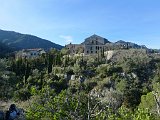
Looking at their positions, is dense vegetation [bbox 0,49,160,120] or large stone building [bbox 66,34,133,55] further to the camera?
large stone building [bbox 66,34,133,55]

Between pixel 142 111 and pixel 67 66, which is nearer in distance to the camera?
pixel 142 111

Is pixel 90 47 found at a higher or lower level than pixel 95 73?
higher

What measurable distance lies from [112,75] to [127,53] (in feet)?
56.9

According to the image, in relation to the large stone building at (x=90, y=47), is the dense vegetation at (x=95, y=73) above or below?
below

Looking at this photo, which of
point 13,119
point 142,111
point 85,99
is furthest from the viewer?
point 13,119

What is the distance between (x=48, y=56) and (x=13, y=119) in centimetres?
6619

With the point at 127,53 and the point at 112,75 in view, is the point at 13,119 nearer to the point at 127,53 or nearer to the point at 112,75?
the point at 112,75

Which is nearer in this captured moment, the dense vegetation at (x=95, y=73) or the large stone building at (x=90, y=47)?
the dense vegetation at (x=95, y=73)

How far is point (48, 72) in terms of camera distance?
8562cm

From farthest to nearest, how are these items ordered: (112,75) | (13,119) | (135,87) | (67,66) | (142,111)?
(67,66), (112,75), (135,87), (13,119), (142,111)

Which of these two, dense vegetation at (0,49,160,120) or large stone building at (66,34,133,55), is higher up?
large stone building at (66,34,133,55)

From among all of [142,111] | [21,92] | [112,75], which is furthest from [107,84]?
[142,111]

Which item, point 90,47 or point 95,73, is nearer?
point 95,73

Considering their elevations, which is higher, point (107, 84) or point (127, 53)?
point (127, 53)
